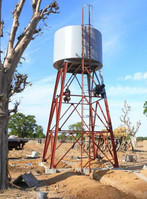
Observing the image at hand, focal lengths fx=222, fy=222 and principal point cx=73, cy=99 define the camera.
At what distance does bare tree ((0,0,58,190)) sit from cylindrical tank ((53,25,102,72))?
5408mm

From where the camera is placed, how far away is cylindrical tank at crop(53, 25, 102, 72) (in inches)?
648

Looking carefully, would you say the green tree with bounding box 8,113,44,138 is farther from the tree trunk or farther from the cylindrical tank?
the tree trunk

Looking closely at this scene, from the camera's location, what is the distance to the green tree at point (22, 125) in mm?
61562

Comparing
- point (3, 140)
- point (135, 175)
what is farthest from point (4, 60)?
point (135, 175)

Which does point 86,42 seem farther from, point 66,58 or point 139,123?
point 139,123

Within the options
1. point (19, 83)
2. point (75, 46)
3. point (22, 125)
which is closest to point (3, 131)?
point (19, 83)

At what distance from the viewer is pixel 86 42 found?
55.2 feet

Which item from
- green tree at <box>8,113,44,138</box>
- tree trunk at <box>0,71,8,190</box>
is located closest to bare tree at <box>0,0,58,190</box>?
tree trunk at <box>0,71,8,190</box>

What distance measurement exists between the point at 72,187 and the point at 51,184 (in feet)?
6.04

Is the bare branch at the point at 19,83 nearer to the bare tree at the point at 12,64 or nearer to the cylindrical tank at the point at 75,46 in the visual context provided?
the bare tree at the point at 12,64

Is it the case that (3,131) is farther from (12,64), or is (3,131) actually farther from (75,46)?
(75,46)

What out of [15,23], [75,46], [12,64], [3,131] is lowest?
[3,131]

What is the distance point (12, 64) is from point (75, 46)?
7075 millimetres

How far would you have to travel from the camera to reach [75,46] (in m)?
16.5
